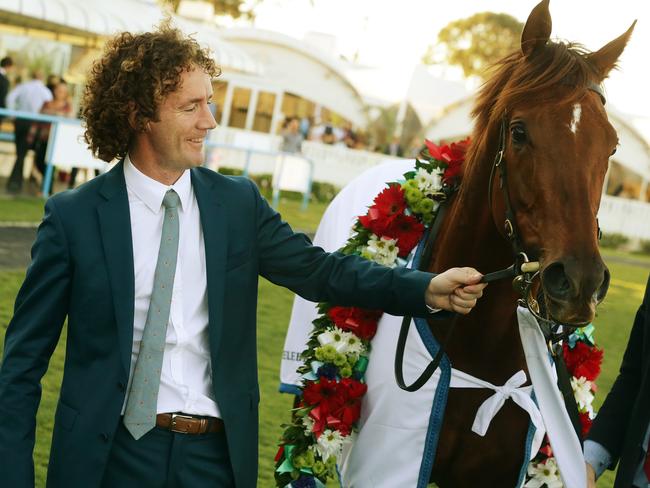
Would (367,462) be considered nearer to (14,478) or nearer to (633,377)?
(633,377)

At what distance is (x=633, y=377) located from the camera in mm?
2934

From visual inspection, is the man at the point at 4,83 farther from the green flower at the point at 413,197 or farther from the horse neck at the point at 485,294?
the horse neck at the point at 485,294

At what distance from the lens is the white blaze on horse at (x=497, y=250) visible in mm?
2922

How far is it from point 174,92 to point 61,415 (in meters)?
0.92

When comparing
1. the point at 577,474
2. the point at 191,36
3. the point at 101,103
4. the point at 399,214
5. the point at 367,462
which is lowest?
the point at 367,462

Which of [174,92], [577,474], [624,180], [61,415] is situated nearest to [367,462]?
[577,474]

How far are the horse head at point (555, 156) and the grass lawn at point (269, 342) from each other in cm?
48

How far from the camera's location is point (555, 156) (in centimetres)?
291

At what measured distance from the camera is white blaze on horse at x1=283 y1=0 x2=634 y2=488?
292 centimetres

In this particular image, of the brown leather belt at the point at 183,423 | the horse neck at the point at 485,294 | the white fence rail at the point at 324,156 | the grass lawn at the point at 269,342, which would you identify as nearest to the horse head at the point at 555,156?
the horse neck at the point at 485,294

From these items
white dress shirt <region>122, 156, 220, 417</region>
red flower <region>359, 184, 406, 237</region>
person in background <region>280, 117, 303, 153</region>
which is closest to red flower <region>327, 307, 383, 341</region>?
red flower <region>359, 184, 406, 237</region>

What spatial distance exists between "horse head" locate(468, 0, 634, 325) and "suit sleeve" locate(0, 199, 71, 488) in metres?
1.33

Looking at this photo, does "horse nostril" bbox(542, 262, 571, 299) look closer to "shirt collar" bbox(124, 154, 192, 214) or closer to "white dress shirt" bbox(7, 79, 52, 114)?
"shirt collar" bbox(124, 154, 192, 214)

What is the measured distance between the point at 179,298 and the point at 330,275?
517mm
